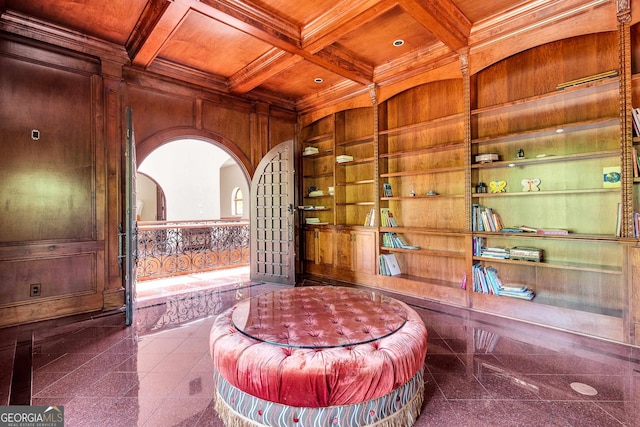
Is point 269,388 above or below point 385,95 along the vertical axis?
below

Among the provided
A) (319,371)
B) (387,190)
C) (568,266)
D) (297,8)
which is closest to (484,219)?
(568,266)

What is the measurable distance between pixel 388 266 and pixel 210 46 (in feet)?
12.7

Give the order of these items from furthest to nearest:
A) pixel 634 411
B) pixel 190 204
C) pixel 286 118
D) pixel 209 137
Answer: pixel 190 204, pixel 286 118, pixel 209 137, pixel 634 411

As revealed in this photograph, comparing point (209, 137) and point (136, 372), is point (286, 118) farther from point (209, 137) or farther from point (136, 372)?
point (136, 372)

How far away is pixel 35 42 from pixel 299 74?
124 inches

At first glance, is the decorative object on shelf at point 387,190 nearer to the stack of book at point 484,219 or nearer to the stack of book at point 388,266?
the stack of book at point 388,266

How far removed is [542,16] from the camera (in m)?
3.20

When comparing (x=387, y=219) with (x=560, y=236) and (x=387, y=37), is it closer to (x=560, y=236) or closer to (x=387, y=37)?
(x=560, y=236)

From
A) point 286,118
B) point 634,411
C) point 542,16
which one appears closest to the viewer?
point 634,411

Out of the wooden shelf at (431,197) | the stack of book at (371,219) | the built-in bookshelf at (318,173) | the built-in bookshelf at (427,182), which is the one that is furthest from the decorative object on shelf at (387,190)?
the built-in bookshelf at (318,173)

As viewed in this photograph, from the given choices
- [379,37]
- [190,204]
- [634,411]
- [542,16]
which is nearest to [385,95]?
[379,37]

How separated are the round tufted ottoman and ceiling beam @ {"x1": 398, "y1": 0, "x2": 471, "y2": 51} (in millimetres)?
2843

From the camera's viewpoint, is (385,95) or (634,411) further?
(385,95)

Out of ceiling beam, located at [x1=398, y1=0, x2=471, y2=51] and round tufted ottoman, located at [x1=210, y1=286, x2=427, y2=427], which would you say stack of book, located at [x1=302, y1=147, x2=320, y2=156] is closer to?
ceiling beam, located at [x1=398, y1=0, x2=471, y2=51]
